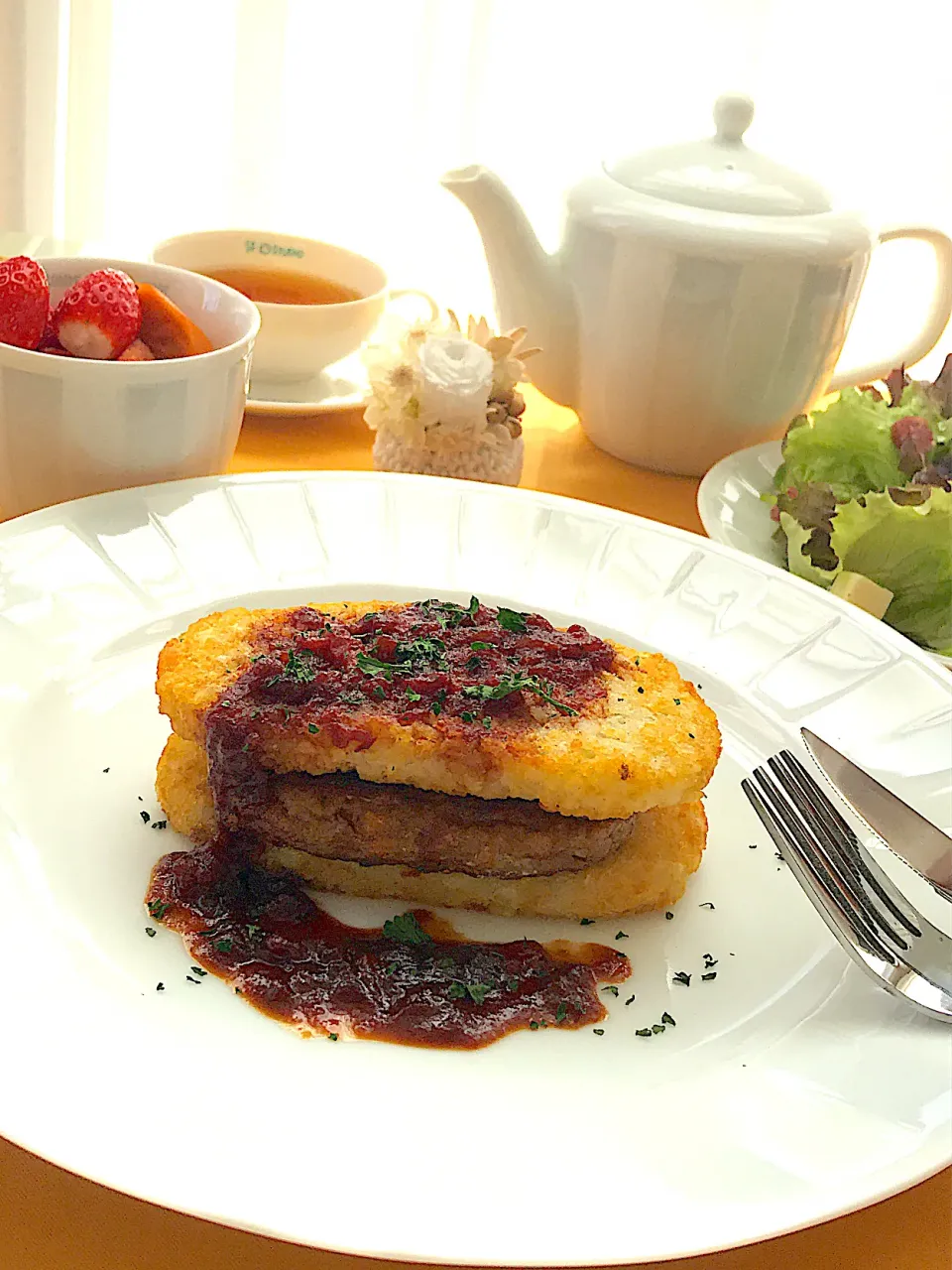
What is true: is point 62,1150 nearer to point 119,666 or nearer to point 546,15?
point 119,666

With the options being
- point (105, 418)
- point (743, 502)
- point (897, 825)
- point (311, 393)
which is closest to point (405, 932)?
point (897, 825)

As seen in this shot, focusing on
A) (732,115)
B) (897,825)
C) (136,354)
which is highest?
(732,115)

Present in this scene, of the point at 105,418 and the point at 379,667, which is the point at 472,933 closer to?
the point at 379,667

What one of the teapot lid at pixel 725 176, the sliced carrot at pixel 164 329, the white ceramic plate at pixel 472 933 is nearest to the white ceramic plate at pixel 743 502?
the white ceramic plate at pixel 472 933

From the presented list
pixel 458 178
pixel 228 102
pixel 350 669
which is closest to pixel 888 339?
pixel 228 102

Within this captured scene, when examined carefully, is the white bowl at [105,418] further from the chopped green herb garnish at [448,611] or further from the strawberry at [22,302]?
the chopped green herb garnish at [448,611]

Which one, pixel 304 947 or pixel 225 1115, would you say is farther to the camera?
pixel 304 947
